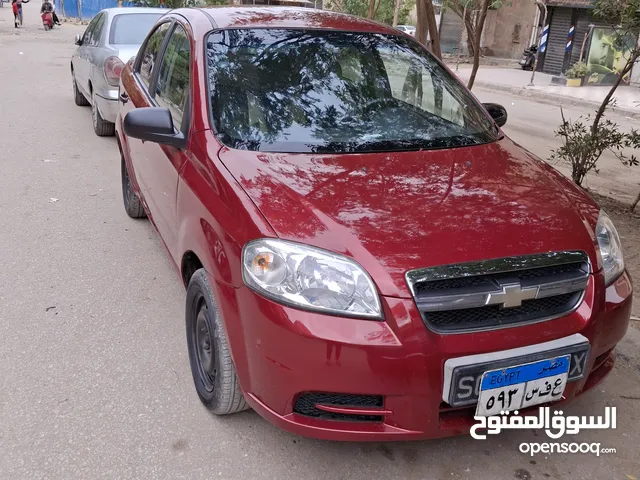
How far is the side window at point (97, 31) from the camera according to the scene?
8195mm

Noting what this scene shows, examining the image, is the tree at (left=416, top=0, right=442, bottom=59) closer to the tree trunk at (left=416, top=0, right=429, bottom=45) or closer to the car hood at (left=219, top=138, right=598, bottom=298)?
the tree trunk at (left=416, top=0, right=429, bottom=45)

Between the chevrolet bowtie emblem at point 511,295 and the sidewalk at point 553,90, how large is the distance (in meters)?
12.6

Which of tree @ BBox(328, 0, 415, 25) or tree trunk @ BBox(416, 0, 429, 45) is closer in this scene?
tree trunk @ BBox(416, 0, 429, 45)

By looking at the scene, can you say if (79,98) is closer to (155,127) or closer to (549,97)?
(155,127)

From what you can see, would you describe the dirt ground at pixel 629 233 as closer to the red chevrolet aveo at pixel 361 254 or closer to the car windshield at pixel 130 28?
the red chevrolet aveo at pixel 361 254

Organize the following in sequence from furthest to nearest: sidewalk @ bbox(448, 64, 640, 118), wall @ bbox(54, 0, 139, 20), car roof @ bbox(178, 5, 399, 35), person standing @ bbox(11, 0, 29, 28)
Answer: wall @ bbox(54, 0, 139, 20), person standing @ bbox(11, 0, 29, 28), sidewalk @ bbox(448, 64, 640, 118), car roof @ bbox(178, 5, 399, 35)

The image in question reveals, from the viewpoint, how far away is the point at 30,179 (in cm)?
623

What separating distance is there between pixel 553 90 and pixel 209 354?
52.5 feet

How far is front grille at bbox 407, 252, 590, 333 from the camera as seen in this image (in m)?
2.20

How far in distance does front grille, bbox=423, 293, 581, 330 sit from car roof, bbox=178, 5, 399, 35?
2136 mm

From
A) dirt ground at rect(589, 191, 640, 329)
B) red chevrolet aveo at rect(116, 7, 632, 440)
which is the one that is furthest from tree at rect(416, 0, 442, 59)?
red chevrolet aveo at rect(116, 7, 632, 440)

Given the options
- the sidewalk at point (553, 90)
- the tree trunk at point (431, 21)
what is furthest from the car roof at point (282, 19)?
the sidewalk at point (553, 90)

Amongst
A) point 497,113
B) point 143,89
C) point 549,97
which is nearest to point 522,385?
point 497,113

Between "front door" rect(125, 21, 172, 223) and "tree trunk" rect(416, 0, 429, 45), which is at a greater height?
"tree trunk" rect(416, 0, 429, 45)
